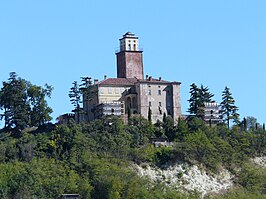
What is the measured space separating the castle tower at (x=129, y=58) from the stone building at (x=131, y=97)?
0.27 meters

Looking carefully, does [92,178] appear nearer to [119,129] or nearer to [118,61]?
[119,129]

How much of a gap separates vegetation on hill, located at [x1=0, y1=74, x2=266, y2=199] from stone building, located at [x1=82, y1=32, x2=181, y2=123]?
1.70 m

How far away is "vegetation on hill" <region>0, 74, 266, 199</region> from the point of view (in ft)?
339

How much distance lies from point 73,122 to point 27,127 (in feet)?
16.8

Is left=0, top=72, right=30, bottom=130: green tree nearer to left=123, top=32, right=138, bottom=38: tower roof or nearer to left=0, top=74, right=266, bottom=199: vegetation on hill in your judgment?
left=0, top=74, right=266, bottom=199: vegetation on hill

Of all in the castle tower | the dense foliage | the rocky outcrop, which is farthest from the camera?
the castle tower

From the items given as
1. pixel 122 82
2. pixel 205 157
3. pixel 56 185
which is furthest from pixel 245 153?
pixel 56 185

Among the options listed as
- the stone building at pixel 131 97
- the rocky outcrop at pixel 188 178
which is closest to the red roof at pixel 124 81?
the stone building at pixel 131 97

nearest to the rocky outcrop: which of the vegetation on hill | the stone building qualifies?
the vegetation on hill

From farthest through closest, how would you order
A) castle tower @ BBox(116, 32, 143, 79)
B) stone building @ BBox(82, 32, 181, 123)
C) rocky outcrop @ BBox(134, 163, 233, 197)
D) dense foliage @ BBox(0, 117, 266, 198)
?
castle tower @ BBox(116, 32, 143, 79), stone building @ BBox(82, 32, 181, 123), rocky outcrop @ BBox(134, 163, 233, 197), dense foliage @ BBox(0, 117, 266, 198)

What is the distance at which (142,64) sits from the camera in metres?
122

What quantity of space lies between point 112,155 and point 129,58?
43.3ft

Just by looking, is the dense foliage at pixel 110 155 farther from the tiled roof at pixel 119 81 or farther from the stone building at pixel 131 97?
the tiled roof at pixel 119 81

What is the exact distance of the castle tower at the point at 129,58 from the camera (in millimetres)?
121000
